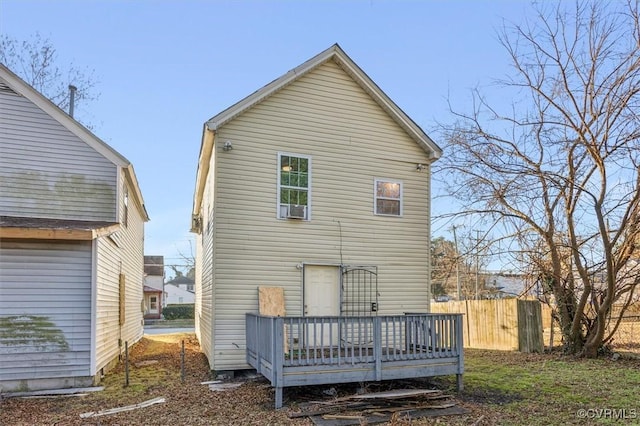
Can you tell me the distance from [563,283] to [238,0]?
1201cm

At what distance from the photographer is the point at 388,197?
11016mm

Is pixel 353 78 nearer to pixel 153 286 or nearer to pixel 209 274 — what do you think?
pixel 209 274

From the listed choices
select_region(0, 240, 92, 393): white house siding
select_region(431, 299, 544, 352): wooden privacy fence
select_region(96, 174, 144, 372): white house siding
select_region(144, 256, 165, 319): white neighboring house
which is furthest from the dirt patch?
select_region(144, 256, 165, 319): white neighboring house

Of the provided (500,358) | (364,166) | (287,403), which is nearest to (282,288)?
(287,403)

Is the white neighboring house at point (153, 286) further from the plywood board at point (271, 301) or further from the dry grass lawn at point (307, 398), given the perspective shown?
the plywood board at point (271, 301)

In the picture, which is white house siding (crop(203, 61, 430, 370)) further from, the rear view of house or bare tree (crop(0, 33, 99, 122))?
bare tree (crop(0, 33, 99, 122))

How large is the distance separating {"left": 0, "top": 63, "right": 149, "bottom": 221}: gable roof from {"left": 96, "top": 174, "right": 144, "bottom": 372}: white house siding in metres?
0.77

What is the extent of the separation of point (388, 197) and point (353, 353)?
14.3ft

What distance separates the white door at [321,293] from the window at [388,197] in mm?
1847

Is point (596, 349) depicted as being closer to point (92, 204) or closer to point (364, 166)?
point (364, 166)

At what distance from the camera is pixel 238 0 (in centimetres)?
1127

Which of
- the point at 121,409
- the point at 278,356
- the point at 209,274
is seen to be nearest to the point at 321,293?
the point at 209,274

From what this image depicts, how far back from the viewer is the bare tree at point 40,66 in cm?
1878

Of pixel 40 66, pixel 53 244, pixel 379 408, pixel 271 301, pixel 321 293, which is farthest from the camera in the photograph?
pixel 40 66
